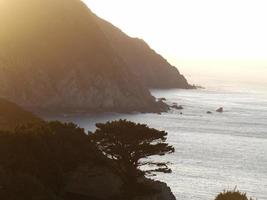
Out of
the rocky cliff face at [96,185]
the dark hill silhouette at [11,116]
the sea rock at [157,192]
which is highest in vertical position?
the dark hill silhouette at [11,116]

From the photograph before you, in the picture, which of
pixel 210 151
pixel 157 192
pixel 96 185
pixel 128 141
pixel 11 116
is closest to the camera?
pixel 96 185

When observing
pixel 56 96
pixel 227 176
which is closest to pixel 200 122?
pixel 56 96

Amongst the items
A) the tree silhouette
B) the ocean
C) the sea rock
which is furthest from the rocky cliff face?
the ocean

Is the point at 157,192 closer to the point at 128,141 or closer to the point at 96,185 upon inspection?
the point at 128,141

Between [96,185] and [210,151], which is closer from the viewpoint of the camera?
[96,185]

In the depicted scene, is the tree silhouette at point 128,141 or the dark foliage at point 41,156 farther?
the tree silhouette at point 128,141

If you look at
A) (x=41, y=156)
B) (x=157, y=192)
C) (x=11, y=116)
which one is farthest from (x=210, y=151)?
(x=41, y=156)

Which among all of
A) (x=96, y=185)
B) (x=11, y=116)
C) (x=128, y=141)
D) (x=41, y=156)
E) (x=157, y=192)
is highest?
(x=11, y=116)

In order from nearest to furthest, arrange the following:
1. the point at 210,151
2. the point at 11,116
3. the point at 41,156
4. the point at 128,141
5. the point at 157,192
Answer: the point at 41,156 < the point at 128,141 < the point at 157,192 < the point at 11,116 < the point at 210,151

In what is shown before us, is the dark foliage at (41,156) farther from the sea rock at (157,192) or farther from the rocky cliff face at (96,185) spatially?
the sea rock at (157,192)

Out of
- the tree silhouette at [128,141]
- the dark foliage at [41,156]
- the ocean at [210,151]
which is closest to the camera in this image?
the dark foliage at [41,156]

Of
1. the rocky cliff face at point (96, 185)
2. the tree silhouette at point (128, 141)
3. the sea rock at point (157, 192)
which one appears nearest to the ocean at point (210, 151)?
the sea rock at point (157, 192)

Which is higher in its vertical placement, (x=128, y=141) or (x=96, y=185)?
(x=128, y=141)

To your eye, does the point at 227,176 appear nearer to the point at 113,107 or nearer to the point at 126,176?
the point at 126,176
